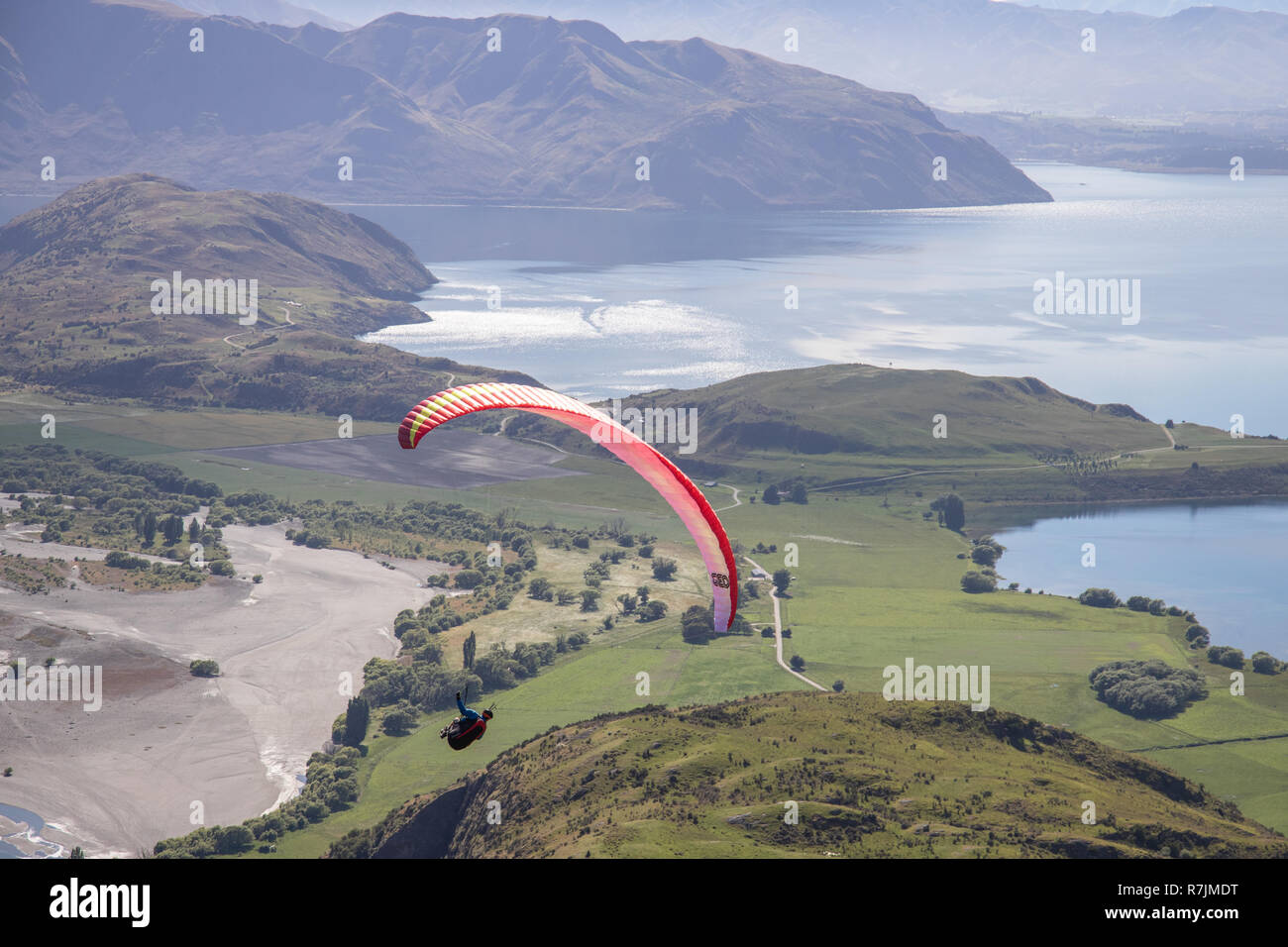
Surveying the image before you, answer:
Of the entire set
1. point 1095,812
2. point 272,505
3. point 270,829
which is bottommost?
point 270,829

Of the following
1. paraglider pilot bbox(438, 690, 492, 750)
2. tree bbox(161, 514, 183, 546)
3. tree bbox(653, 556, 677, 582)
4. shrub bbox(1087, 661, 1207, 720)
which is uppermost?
paraglider pilot bbox(438, 690, 492, 750)

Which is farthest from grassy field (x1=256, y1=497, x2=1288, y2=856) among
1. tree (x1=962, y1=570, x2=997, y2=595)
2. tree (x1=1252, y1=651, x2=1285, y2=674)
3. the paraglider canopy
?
the paraglider canopy

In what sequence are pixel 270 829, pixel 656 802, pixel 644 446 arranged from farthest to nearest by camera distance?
1. pixel 270 829
2. pixel 656 802
3. pixel 644 446

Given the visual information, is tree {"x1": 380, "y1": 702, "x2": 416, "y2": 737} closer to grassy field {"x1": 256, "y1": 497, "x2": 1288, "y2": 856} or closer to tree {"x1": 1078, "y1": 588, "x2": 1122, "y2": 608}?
grassy field {"x1": 256, "y1": 497, "x2": 1288, "y2": 856}

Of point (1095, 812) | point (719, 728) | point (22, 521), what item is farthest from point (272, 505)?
point (1095, 812)

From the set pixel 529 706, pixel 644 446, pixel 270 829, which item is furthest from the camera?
pixel 529 706

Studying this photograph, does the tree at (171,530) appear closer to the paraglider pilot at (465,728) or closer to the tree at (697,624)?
the tree at (697,624)
